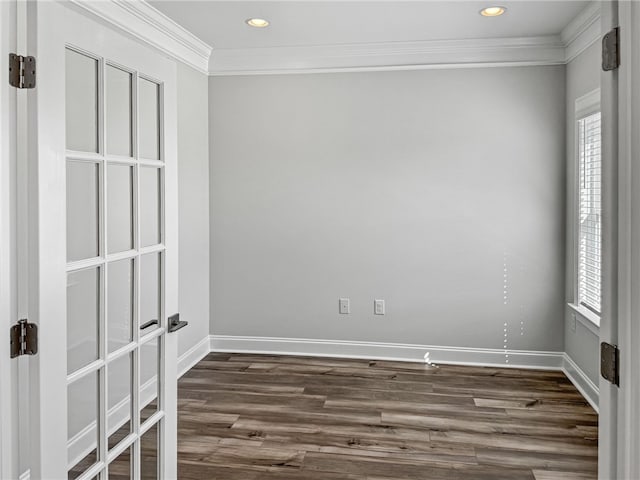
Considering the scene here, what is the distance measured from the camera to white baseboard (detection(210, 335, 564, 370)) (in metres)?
4.38

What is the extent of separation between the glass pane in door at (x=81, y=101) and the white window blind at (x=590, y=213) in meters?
3.24

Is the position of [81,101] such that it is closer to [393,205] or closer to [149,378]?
[149,378]

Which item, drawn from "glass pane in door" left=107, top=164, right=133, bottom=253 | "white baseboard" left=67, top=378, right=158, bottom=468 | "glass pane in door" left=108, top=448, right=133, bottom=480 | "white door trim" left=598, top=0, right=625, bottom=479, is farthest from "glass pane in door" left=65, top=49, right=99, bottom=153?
"white door trim" left=598, top=0, right=625, bottom=479

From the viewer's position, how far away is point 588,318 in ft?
11.9

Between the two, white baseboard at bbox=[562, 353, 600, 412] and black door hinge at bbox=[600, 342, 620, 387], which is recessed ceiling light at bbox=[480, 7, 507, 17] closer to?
white baseboard at bbox=[562, 353, 600, 412]

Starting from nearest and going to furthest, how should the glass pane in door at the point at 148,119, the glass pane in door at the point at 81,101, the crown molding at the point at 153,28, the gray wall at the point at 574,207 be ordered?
the glass pane in door at the point at 81,101 < the glass pane in door at the point at 148,119 < the crown molding at the point at 153,28 < the gray wall at the point at 574,207

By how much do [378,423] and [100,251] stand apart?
2.16m

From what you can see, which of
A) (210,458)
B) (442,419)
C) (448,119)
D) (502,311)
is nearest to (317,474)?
(210,458)

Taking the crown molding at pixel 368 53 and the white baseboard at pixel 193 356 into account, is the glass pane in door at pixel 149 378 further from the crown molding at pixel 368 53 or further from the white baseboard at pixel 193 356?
the crown molding at pixel 368 53

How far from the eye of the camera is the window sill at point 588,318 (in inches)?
137

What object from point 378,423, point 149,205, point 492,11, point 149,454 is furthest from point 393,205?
point 149,454

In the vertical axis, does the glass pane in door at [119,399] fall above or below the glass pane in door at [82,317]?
below

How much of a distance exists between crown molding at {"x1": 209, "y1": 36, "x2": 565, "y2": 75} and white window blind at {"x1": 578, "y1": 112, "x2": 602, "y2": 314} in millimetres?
726

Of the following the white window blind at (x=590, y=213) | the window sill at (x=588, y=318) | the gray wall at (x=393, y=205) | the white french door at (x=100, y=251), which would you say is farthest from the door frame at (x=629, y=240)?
the gray wall at (x=393, y=205)
